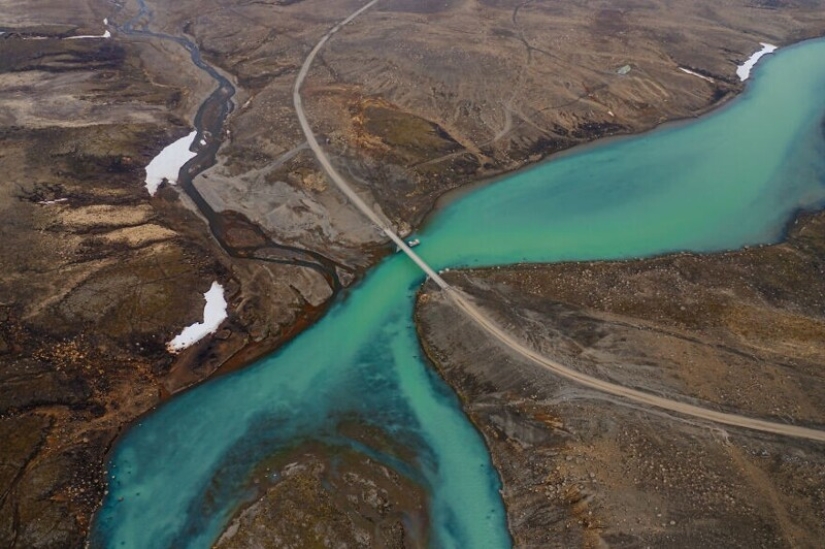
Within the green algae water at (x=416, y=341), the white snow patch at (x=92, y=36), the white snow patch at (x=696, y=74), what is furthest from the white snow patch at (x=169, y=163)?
the white snow patch at (x=696, y=74)

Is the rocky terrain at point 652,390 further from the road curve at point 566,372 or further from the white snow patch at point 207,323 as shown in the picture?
the white snow patch at point 207,323

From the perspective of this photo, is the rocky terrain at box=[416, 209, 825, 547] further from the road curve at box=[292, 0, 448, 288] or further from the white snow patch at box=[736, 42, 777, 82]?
the white snow patch at box=[736, 42, 777, 82]

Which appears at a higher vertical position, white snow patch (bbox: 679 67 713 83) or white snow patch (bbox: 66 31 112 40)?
white snow patch (bbox: 679 67 713 83)

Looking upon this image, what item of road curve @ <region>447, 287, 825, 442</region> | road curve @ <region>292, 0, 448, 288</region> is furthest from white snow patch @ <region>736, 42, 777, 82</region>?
road curve @ <region>447, 287, 825, 442</region>

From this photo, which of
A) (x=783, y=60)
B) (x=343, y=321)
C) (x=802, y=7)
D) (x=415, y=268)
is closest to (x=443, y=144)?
(x=415, y=268)

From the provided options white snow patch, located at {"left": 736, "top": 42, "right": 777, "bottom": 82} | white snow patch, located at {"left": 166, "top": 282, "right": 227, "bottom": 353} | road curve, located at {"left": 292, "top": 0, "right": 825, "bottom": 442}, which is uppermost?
white snow patch, located at {"left": 736, "top": 42, "right": 777, "bottom": 82}

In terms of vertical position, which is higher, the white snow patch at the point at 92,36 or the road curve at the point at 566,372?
the white snow patch at the point at 92,36
